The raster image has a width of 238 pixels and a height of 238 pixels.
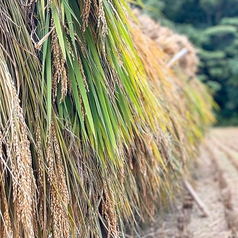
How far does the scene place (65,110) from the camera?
3.51 feet

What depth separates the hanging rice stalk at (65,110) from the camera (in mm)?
913

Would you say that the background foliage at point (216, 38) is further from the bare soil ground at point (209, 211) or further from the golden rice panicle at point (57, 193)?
the golden rice panicle at point (57, 193)

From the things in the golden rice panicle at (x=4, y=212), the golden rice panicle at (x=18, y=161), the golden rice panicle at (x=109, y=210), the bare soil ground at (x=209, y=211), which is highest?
the golden rice panicle at (x=18, y=161)

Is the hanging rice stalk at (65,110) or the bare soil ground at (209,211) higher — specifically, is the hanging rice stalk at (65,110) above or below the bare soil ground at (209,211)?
above

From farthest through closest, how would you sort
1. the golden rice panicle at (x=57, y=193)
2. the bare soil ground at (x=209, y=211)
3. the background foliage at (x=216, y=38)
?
1. the background foliage at (x=216, y=38)
2. the bare soil ground at (x=209, y=211)
3. the golden rice panicle at (x=57, y=193)

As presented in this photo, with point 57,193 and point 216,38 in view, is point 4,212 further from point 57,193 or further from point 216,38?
point 216,38

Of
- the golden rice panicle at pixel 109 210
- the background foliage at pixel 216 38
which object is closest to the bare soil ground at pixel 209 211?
the golden rice panicle at pixel 109 210

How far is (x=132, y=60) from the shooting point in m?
1.20

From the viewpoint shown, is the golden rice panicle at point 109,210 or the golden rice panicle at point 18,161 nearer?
the golden rice panicle at point 18,161

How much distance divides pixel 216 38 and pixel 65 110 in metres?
14.5

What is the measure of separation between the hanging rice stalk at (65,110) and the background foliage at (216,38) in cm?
1225

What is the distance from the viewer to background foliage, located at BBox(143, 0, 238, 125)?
43.7 ft

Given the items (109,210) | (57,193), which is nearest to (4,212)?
(57,193)

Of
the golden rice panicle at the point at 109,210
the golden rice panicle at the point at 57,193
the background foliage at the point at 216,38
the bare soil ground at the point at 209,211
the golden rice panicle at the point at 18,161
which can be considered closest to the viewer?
the golden rice panicle at the point at 18,161
